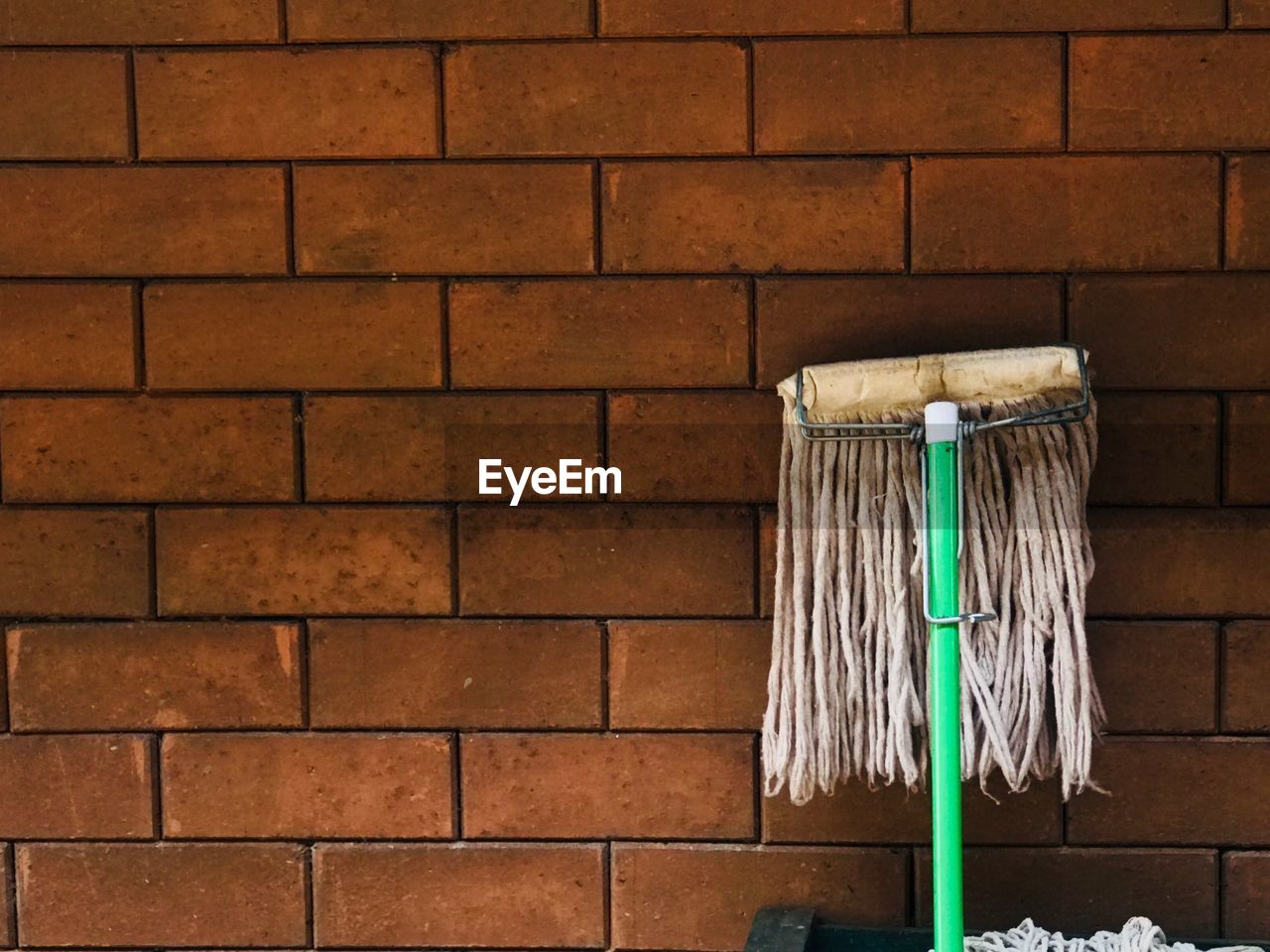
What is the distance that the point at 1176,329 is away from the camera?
2184 mm

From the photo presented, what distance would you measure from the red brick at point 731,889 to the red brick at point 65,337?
1.15m

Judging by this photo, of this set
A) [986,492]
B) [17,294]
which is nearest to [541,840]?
[986,492]

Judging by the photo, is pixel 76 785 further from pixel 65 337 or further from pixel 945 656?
pixel 945 656

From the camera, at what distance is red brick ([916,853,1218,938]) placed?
2.25 m

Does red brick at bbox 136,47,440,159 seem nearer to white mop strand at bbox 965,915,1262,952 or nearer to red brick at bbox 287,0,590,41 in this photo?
red brick at bbox 287,0,590,41

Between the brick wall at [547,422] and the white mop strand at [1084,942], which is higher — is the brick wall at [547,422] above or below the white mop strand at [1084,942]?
above

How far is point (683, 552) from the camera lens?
2254 millimetres

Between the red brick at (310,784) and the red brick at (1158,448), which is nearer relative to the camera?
the red brick at (1158,448)

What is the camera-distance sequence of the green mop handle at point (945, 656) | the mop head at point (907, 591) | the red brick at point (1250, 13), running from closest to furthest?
the green mop handle at point (945, 656)
the mop head at point (907, 591)
the red brick at point (1250, 13)

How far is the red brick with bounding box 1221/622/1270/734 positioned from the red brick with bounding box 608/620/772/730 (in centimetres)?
73

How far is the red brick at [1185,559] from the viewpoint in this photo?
Answer: 220 cm

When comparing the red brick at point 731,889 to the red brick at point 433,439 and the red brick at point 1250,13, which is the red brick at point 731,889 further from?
the red brick at point 1250,13

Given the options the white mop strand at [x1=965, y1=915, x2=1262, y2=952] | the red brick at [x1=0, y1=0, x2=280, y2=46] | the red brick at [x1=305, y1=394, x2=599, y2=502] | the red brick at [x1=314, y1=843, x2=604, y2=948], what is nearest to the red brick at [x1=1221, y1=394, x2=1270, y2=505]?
the white mop strand at [x1=965, y1=915, x2=1262, y2=952]

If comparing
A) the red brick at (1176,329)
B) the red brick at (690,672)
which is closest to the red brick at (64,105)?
the red brick at (690,672)
